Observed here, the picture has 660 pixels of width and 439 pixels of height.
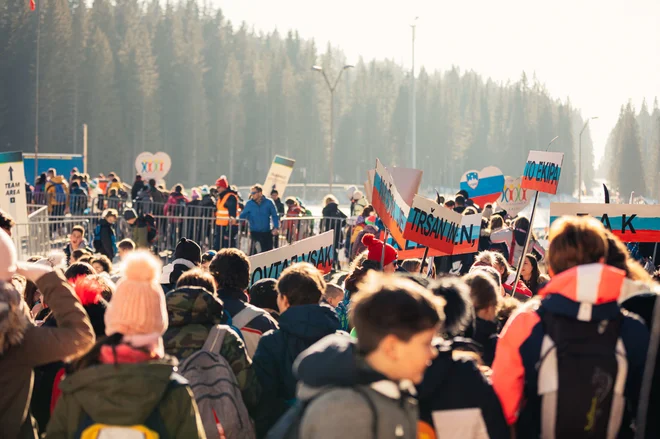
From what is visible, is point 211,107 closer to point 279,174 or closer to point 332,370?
point 279,174

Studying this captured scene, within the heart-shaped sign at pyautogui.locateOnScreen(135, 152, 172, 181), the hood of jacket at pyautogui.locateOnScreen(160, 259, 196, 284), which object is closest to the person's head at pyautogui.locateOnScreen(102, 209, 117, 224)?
the hood of jacket at pyautogui.locateOnScreen(160, 259, 196, 284)

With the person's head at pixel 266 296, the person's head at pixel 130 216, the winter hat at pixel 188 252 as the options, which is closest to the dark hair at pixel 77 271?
the person's head at pixel 266 296

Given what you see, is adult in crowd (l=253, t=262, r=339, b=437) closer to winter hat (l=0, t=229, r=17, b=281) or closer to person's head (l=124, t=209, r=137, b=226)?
winter hat (l=0, t=229, r=17, b=281)

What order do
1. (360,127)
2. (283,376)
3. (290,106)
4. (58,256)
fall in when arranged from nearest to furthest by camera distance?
(283,376)
(58,256)
(290,106)
(360,127)

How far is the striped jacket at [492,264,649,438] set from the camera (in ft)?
9.91

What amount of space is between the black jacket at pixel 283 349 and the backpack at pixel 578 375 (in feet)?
4.86

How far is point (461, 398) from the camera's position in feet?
9.09

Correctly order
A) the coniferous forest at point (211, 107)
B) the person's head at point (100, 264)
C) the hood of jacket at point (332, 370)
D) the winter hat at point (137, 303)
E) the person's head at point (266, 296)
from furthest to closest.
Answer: the coniferous forest at point (211, 107)
the person's head at point (100, 264)
the person's head at point (266, 296)
the winter hat at point (137, 303)
the hood of jacket at point (332, 370)

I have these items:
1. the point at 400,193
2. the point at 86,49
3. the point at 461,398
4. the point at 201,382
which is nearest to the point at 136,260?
the point at 201,382

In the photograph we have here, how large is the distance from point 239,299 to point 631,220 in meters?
4.07

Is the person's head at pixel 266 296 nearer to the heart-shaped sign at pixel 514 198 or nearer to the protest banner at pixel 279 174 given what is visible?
the heart-shaped sign at pixel 514 198

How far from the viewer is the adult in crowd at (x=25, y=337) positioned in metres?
3.19

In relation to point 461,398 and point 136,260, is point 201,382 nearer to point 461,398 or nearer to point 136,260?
point 136,260

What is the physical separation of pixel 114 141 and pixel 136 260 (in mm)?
75050
